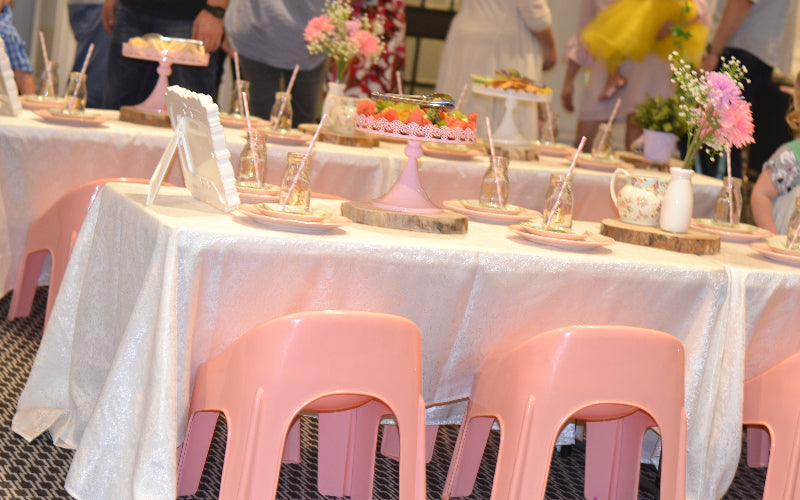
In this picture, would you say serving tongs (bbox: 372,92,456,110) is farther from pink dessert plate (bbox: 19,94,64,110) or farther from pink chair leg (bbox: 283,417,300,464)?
pink dessert plate (bbox: 19,94,64,110)

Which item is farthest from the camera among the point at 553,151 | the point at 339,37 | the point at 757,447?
the point at 553,151

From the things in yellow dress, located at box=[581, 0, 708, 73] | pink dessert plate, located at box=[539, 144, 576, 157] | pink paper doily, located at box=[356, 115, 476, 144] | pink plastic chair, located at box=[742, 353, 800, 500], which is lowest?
pink plastic chair, located at box=[742, 353, 800, 500]

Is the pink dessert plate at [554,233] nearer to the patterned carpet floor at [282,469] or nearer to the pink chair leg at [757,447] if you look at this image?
the patterned carpet floor at [282,469]

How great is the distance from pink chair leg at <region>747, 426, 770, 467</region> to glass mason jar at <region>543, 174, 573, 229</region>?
1025mm

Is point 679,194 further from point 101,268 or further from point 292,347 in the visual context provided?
point 101,268

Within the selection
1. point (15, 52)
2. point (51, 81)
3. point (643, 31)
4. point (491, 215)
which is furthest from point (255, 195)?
point (643, 31)

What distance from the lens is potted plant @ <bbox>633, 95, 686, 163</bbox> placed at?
358 centimetres

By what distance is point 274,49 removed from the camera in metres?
4.19

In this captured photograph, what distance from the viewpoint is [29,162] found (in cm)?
277

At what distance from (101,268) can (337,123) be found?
4.69 feet

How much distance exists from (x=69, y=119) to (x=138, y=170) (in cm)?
25

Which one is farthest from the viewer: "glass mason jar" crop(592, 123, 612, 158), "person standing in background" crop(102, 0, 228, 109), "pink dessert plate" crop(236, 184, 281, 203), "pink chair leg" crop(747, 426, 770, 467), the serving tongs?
"person standing in background" crop(102, 0, 228, 109)

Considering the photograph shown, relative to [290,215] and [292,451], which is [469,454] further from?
[290,215]

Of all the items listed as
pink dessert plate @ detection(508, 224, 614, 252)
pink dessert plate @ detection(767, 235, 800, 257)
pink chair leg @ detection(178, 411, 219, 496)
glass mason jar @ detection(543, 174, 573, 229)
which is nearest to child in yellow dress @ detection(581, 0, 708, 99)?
pink dessert plate @ detection(767, 235, 800, 257)
